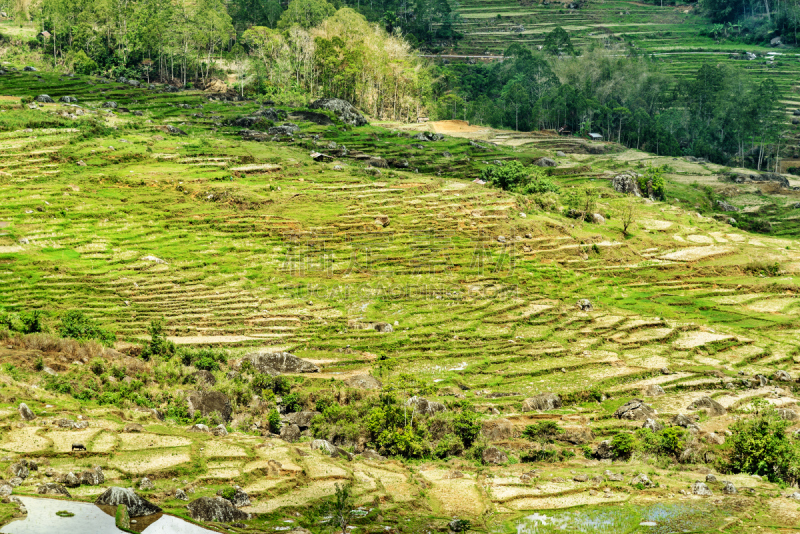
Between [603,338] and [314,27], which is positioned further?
[314,27]

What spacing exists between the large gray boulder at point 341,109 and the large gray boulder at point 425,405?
215 ft

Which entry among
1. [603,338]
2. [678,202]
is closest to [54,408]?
[603,338]

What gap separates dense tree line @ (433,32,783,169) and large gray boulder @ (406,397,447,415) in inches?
3238

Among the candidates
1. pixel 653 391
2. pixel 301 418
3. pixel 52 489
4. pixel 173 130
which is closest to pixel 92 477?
pixel 52 489

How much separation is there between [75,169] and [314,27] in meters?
63.1

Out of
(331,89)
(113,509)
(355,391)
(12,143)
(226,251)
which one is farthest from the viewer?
(331,89)

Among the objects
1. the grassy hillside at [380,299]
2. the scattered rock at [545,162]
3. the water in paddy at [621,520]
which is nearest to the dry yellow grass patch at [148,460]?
the grassy hillside at [380,299]

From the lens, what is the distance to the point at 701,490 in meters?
27.1

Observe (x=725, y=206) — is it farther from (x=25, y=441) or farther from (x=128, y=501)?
(x=128, y=501)

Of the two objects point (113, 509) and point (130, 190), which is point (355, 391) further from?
point (130, 190)

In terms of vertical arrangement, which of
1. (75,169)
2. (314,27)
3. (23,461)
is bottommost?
(23,461)

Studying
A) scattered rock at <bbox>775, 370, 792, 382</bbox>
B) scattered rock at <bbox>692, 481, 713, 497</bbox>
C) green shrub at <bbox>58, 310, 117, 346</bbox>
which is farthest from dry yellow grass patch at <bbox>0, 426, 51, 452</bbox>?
scattered rock at <bbox>775, 370, 792, 382</bbox>

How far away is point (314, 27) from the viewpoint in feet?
384

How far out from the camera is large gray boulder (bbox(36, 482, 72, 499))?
2169 cm
